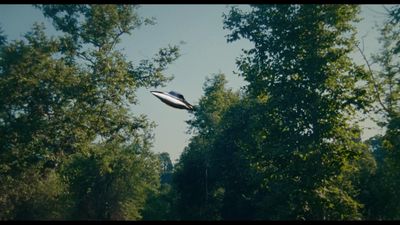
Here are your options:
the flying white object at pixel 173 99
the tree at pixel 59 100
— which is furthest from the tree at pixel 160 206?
the flying white object at pixel 173 99

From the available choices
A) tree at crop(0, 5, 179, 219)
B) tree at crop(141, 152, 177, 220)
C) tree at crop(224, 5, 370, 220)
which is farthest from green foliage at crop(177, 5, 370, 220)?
tree at crop(141, 152, 177, 220)

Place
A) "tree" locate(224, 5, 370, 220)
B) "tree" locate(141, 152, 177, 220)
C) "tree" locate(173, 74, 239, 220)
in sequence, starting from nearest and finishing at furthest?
"tree" locate(224, 5, 370, 220) → "tree" locate(173, 74, 239, 220) → "tree" locate(141, 152, 177, 220)

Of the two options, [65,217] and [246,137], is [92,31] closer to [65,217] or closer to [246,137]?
[65,217]

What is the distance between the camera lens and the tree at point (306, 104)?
17.1 metres

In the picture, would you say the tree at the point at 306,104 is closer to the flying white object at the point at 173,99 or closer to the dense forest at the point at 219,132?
the dense forest at the point at 219,132

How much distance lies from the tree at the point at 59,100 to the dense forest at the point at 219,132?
0.09 metres

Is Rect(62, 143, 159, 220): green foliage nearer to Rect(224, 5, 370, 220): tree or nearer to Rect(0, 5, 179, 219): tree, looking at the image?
Rect(0, 5, 179, 219): tree

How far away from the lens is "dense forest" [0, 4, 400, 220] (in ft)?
57.6

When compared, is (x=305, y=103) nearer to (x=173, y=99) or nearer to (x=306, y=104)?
(x=306, y=104)

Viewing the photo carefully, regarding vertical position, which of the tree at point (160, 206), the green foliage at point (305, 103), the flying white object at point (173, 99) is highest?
the green foliage at point (305, 103)

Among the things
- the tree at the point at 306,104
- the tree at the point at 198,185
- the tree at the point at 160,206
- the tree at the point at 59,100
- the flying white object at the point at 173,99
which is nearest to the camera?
the flying white object at the point at 173,99

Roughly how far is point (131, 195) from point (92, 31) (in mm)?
18070

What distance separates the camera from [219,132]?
3766 cm

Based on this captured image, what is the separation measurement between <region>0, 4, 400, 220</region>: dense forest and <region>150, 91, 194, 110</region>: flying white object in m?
13.3
